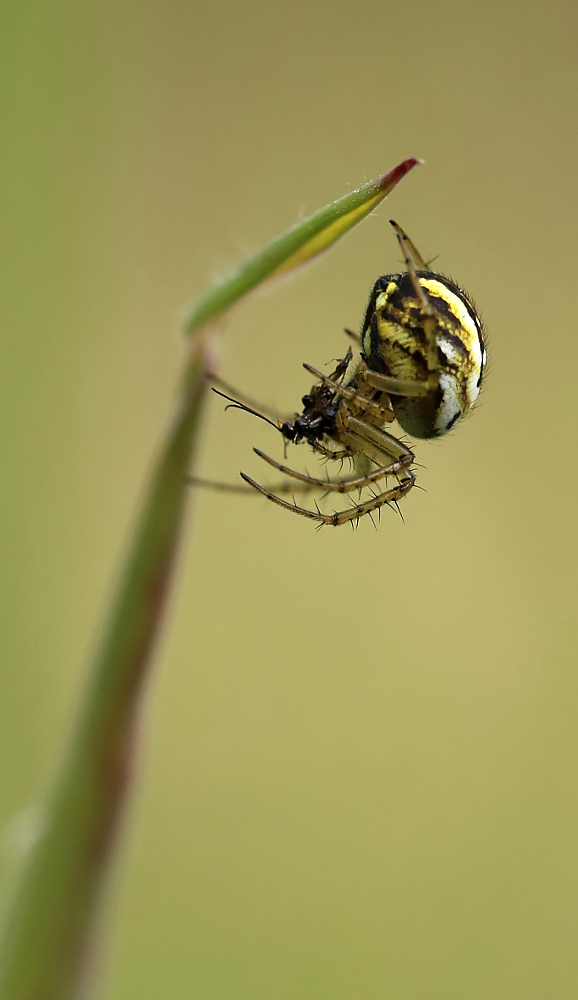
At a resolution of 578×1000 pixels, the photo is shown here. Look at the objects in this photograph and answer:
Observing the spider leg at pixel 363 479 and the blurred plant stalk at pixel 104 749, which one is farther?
the spider leg at pixel 363 479

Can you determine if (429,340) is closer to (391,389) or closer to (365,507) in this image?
(391,389)

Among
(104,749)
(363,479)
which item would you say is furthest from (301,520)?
(104,749)

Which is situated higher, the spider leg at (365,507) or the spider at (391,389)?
the spider at (391,389)

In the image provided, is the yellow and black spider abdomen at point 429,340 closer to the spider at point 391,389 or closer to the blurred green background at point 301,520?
the spider at point 391,389

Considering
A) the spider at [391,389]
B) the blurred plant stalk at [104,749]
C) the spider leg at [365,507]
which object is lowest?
the blurred plant stalk at [104,749]

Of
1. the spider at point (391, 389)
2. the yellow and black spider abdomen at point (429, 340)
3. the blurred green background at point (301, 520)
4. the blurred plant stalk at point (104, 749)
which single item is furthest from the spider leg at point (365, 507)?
the blurred plant stalk at point (104, 749)

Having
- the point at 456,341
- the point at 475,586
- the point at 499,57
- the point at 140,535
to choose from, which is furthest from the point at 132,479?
the point at 499,57

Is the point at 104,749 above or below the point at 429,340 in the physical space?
below
